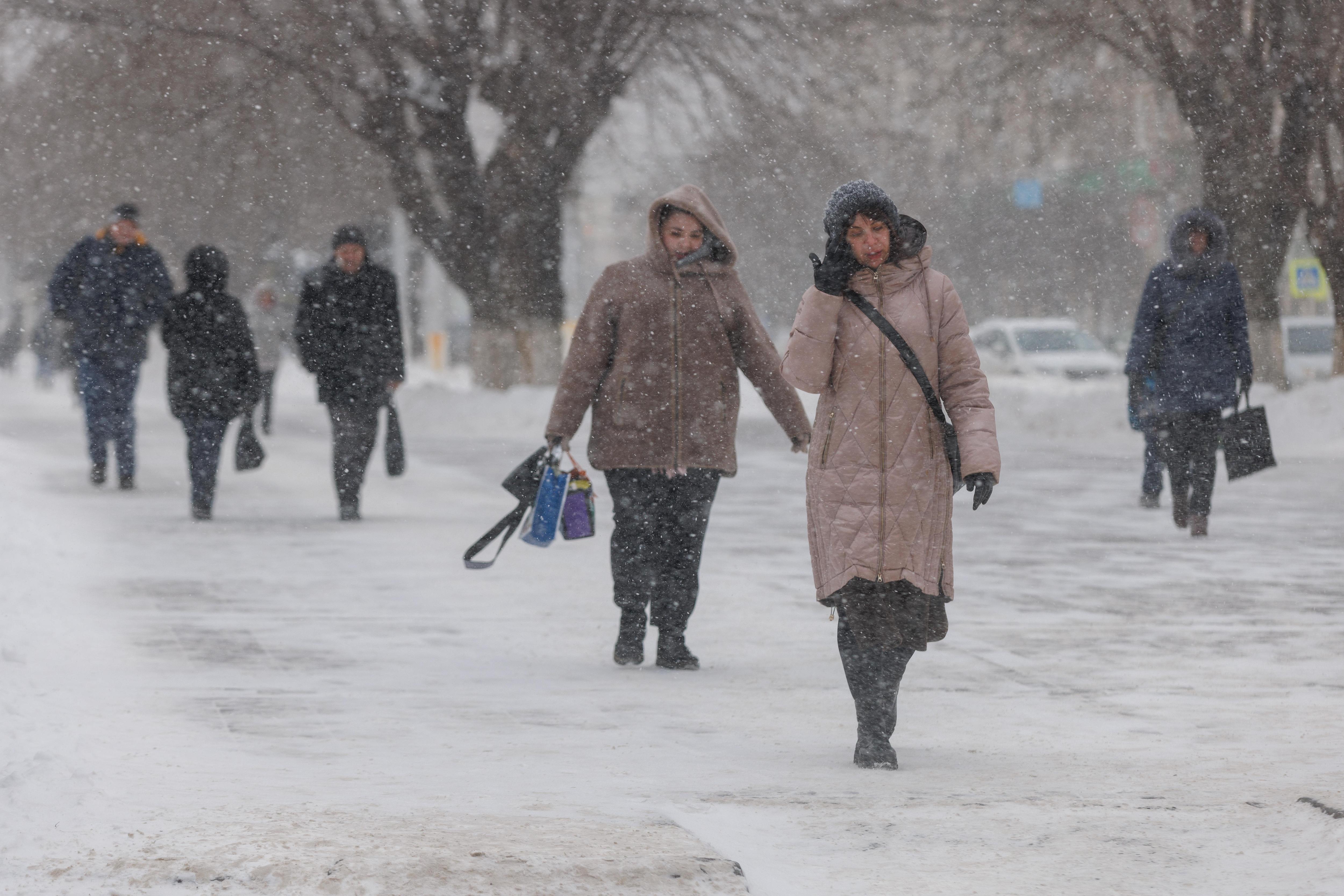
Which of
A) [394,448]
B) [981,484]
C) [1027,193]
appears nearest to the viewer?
[981,484]

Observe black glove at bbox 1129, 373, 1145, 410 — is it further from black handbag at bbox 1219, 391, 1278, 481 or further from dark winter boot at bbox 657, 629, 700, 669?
dark winter boot at bbox 657, 629, 700, 669

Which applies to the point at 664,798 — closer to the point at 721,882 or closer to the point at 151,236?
the point at 721,882

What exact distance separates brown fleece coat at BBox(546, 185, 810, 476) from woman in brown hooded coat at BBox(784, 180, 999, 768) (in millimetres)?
1699

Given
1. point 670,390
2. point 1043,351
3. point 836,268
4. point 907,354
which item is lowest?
point 670,390

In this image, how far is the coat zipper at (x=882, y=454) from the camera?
5.59 metres

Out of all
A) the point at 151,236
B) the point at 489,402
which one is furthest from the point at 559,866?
the point at 151,236

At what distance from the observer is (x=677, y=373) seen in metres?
7.42

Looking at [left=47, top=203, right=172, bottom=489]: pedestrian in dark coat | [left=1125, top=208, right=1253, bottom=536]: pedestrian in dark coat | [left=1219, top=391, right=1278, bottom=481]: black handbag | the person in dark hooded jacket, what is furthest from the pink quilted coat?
[left=47, top=203, right=172, bottom=489]: pedestrian in dark coat

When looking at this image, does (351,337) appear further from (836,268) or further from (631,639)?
(836,268)

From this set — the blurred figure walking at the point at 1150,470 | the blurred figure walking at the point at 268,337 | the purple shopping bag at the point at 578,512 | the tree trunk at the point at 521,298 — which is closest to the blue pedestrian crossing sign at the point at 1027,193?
the tree trunk at the point at 521,298

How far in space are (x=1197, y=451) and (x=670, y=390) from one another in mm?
5263

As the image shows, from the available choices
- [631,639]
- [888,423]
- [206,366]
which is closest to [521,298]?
[206,366]

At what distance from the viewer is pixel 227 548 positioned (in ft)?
37.1

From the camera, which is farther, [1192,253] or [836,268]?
[1192,253]
